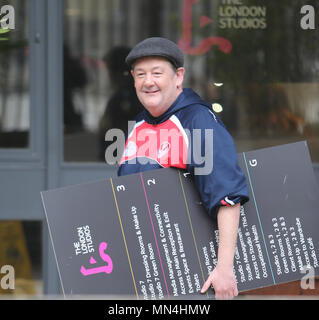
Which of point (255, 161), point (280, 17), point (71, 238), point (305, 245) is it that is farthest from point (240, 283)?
point (280, 17)

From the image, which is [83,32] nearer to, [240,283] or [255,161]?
[255,161]

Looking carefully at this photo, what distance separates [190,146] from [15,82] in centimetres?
236

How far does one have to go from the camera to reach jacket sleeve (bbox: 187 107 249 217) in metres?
2.37

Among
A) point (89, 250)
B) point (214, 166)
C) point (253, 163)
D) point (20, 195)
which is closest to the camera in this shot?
point (214, 166)

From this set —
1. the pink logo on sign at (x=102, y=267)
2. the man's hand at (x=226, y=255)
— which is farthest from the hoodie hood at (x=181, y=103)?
the pink logo on sign at (x=102, y=267)

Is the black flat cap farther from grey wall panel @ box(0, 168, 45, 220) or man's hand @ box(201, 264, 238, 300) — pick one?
grey wall panel @ box(0, 168, 45, 220)

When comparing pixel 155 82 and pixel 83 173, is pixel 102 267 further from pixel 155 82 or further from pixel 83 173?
pixel 83 173

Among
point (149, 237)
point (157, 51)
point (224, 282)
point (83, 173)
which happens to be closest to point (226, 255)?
point (224, 282)

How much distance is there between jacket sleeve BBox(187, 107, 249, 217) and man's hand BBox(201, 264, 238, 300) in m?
0.22

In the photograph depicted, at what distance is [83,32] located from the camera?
4.38 metres

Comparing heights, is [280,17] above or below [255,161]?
A: above

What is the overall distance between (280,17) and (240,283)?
2.44 meters

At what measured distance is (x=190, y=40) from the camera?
442 centimetres

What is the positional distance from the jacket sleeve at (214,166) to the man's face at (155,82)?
16 centimetres
